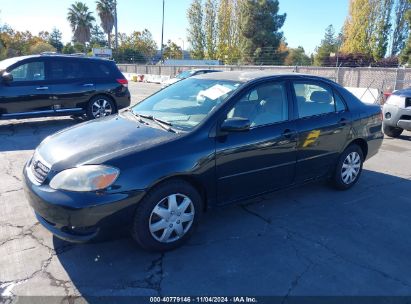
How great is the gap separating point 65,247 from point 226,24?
53187 millimetres

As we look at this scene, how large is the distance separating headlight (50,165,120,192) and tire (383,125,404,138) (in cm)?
770

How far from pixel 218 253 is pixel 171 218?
554 mm

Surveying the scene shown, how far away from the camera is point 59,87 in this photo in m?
8.32

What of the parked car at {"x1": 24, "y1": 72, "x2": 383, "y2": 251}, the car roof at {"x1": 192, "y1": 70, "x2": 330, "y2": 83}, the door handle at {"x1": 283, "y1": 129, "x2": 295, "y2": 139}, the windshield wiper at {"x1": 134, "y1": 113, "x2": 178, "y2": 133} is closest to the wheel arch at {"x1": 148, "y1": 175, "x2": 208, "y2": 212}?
the parked car at {"x1": 24, "y1": 72, "x2": 383, "y2": 251}

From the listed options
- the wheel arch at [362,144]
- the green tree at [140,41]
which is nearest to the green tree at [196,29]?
the green tree at [140,41]

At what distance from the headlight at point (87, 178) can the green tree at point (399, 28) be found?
55.9 m

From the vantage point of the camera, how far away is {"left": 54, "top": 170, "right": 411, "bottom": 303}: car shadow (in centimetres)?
278

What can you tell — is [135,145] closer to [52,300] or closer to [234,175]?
[234,175]

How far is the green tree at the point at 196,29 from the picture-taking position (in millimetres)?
53531

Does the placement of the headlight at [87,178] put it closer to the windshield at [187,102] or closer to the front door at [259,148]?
the windshield at [187,102]

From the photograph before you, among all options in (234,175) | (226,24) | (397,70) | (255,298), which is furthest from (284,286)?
(226,24)

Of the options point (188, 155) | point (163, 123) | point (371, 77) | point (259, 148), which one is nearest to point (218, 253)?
point (188, 155)

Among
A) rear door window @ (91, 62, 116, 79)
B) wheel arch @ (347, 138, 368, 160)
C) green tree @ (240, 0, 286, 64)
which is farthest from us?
green tree @ (240, 0, 286, 64)

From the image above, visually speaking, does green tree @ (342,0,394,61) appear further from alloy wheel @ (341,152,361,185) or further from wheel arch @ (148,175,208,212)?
wheel arch @ (148,175,208,212)
